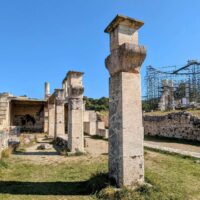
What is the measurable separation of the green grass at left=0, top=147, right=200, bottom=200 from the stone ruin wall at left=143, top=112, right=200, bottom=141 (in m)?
9.03

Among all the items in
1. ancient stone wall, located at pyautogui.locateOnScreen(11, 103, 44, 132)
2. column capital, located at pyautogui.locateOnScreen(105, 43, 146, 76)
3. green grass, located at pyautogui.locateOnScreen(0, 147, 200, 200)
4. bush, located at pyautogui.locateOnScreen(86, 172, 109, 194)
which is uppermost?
column capital, located at pyautogui.locateOnScreen(105, 43, 146, 76)

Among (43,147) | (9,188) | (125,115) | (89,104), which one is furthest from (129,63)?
(89,104)

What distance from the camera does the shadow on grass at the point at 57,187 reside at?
472 cm

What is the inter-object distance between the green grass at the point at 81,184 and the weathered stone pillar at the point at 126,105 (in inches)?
13.7

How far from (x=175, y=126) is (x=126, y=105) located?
14421mm

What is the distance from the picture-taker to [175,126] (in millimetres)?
17875

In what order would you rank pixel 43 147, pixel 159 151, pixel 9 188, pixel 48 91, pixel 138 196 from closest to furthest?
pixel 138 196
pixel 9 188
pixel 159 151
pixel 43 147
pixel 48 91

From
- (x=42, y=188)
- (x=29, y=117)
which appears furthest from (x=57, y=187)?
(x=29, y=117)

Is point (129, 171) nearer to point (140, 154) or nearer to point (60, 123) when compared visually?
point (140, 154)

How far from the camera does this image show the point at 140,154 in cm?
477

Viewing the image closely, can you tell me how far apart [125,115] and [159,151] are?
7.48m

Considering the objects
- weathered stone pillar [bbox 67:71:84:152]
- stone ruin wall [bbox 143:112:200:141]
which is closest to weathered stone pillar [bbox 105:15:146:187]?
weathered stone pillar [bbox 67:71:84:152]

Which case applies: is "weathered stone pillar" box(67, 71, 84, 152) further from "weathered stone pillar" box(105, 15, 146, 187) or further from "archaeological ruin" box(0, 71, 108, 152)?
"weathered stone pillar" box(105, 15, 146, 187)

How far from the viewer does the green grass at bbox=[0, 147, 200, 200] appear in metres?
4.40
